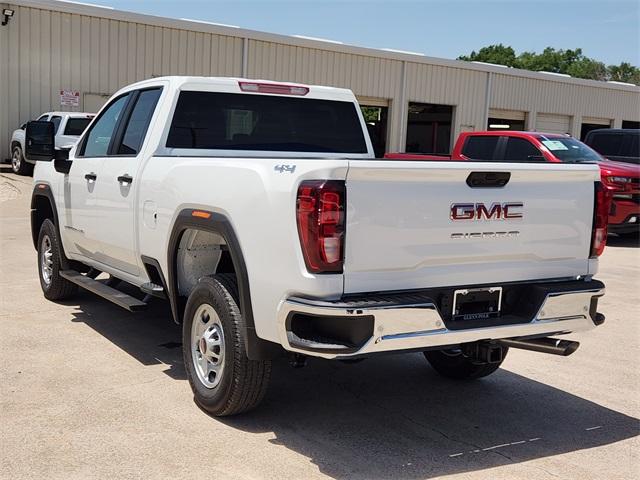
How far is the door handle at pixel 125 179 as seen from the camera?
5.21 metres

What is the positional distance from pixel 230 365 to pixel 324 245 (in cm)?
101

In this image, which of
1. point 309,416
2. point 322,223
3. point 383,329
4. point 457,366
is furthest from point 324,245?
point 457,366

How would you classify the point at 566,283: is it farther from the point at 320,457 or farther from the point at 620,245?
the point at 620,245

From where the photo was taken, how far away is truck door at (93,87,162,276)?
5.25 metres

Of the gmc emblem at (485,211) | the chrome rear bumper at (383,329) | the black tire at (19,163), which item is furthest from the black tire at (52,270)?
the black tire at (19,163)

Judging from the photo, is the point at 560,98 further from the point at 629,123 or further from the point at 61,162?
the point at 61,162

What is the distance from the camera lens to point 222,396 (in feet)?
13.6

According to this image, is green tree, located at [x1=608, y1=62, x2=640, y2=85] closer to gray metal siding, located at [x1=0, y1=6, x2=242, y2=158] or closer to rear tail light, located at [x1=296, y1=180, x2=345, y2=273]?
gray metal siding, located at [x1=0, y1=6, x2=242, y2=158]

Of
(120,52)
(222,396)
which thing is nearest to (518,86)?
(120,52)

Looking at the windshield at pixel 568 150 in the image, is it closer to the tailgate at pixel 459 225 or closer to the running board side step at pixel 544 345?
the tailgate at pixel 459 225

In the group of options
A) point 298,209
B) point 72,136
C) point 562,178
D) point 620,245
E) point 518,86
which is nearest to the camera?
point 298,209

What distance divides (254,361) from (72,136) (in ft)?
48.9

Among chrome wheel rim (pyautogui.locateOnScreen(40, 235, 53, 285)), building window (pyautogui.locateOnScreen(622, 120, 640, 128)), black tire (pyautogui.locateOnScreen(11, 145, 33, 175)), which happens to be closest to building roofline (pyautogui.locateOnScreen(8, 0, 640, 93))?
black tire (pyautogui.locateOnScreen(11, 145, 33, 175))

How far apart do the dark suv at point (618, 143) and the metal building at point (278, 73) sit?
288 inches
